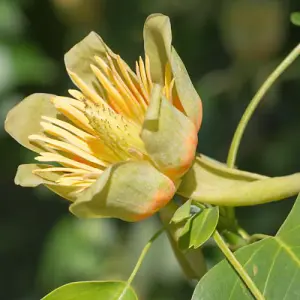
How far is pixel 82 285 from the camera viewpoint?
1.30 m

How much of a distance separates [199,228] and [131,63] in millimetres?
1406

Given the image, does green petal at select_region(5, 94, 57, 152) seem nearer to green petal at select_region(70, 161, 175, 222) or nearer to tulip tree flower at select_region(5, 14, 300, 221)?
tulip tree flower at select_region(5, 14, 300, 221)

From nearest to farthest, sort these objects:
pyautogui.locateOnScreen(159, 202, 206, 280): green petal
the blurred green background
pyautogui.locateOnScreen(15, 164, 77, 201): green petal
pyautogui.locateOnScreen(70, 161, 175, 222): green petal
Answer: pyautogui.locateOnScreen(70, 161, 175, 222): green petal → pyautogui.locateOnScreen(15, 164, 77, 201): green petal → pyautogui.locateOnScreen(159, 202, 206, 280): green petal → the blurred green background

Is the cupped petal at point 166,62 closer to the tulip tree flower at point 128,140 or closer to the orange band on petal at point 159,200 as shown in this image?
the tulip tree flower at point 128,140

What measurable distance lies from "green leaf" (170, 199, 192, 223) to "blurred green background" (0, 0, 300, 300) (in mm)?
1221

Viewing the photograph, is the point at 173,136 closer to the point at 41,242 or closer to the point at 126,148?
the point at 126,148

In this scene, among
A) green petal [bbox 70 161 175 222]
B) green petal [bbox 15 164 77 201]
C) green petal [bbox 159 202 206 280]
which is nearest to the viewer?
green petal [bbox 70 161 175 222]

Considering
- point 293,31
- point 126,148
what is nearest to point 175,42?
point 293,31

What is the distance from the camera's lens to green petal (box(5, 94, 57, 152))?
1407mm

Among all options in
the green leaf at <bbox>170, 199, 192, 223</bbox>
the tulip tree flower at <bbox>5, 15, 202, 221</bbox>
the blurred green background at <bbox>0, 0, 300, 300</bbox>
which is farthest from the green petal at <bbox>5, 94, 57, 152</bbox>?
the blurred green background at <bbox>0, 0, 300, 300</bbox>

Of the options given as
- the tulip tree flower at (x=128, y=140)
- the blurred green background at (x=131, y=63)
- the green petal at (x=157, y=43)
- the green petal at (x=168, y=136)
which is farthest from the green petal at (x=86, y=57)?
the blurred green background at (x=131, y=63)

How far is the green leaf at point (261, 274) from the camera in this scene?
4.03 feet

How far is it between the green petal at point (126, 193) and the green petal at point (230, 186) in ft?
0.20

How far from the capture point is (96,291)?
4.30ft
